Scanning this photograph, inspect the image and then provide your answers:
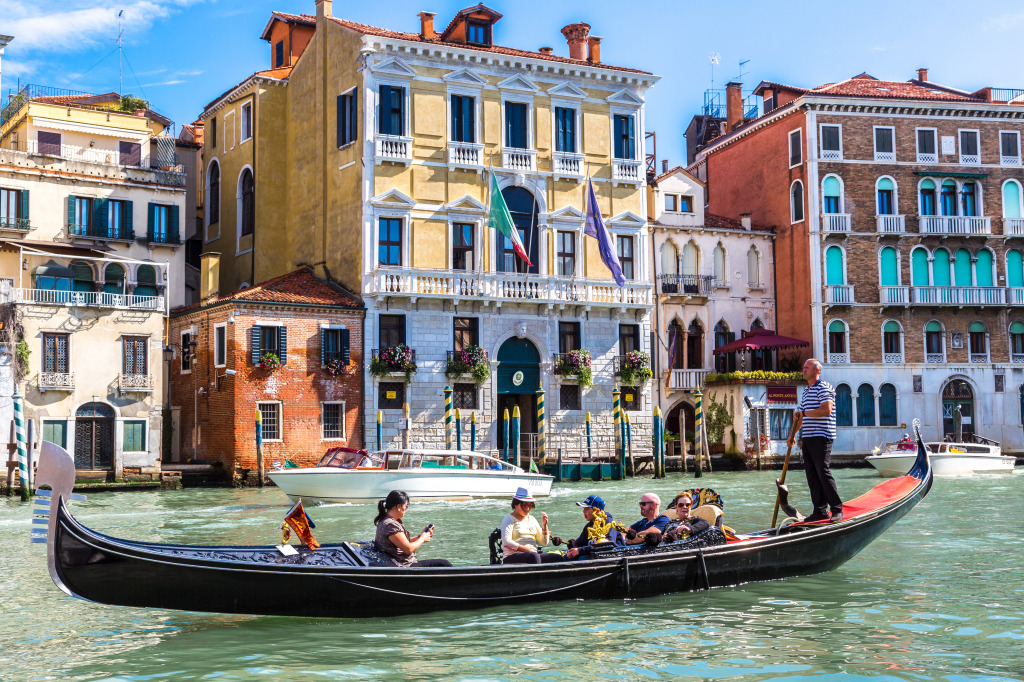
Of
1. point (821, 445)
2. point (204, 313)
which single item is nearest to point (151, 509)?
point (204, 313)

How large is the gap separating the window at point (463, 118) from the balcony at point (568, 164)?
2397 mm

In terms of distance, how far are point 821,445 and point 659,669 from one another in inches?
155

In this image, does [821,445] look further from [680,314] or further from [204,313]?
[680,314]

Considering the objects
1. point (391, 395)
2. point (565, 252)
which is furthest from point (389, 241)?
point (565, 252)

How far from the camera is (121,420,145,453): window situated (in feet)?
80.2

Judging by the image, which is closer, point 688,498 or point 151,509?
point 688,498

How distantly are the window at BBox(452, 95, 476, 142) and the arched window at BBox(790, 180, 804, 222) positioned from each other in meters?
10.9

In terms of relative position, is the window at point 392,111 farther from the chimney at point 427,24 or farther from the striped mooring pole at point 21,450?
the striped mooring pole at point 21,450

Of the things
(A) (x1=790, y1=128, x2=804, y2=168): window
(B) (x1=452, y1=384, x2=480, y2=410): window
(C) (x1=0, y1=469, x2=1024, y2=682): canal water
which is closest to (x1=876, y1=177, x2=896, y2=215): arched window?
(A) (x1=790, y1=128, x2=804, y2=168): window

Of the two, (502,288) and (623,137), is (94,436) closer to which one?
(502,288)

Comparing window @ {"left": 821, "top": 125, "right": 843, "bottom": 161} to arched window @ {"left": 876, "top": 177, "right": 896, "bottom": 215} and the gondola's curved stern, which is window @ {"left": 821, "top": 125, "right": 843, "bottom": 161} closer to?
arched window @ {"left": 876, "top": 177, "right": 896, "bottom": 215}

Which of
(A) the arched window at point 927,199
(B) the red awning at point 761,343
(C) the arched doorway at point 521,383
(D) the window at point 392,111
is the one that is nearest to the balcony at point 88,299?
(D) the window at point 392,111

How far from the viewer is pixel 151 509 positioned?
63.4ft

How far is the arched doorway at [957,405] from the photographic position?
3281 cm
